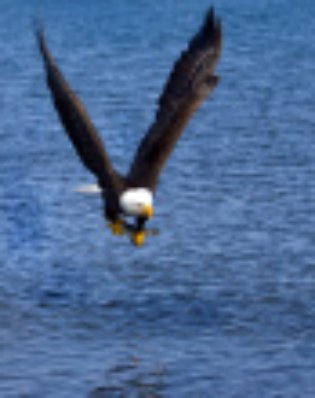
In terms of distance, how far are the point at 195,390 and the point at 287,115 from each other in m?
34.6

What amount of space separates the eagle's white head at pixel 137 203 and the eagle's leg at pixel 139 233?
0.75 feet

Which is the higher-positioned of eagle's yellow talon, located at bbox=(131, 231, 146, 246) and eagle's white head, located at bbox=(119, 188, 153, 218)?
eagle's white head, located at bbox=(119, 188, 153, 218)

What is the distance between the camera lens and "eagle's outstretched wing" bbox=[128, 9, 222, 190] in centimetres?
2970

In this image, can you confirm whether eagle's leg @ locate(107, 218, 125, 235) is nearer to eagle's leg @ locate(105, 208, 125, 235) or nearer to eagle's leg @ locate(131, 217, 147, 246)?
eagle's leg @ locate(105, 208, 125, 235)

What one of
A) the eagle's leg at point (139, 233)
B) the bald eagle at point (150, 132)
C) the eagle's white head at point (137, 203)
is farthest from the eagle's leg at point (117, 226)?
the eagle's white head at point (137, 203)

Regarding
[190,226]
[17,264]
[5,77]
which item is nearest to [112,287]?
[17,264]

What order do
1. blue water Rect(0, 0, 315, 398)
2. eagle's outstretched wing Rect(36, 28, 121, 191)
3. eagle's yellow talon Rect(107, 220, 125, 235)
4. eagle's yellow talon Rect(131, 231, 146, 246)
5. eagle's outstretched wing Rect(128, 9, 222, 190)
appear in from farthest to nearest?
1. blue water Rect(0, 0, 315, 398)
2. eagle's outstretched wing Rect(128, 9, 222, 190)
3. eagle's yellow talon Rect(107, 220, 125, 235)
4. eagle's outstretched wing Rect(36, 28, 121, 191)
5. eagle's yellow talon Rect(131, 231, 146, 246)

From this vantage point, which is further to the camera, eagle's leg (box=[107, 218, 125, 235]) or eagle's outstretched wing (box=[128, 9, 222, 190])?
eagle's outstretched wing (box=[128, 9, 222, 190])

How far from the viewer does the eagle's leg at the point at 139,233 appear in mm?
27888

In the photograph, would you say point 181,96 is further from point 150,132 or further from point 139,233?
point 139,233

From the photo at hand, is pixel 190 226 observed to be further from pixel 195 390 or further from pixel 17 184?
pixel 195 390

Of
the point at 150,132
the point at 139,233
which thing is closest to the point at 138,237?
the point at 139,233

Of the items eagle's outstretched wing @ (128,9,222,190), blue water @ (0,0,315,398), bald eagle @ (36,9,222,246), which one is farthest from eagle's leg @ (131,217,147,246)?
blue water @ (0,0,315,398)

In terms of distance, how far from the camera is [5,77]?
83625 millimetres
